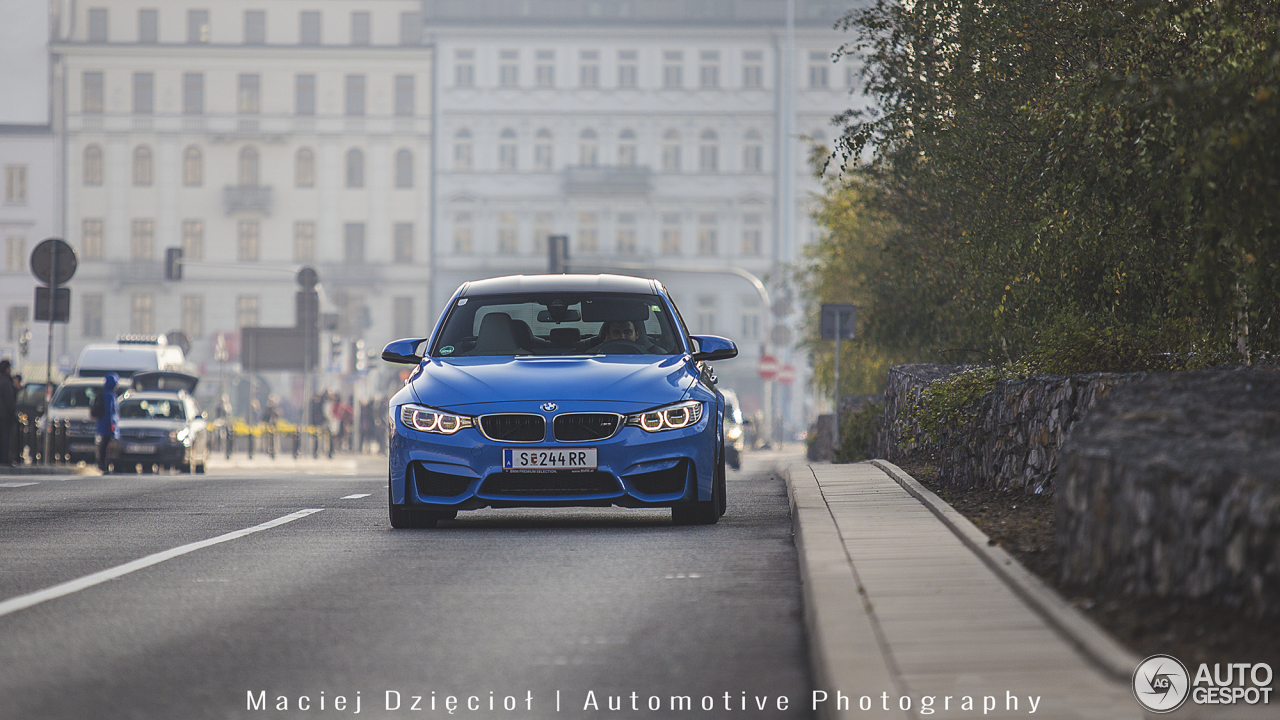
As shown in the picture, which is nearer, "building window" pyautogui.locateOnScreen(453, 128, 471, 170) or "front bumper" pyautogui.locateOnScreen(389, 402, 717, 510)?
"front bumper" pyautogui.locateOnScreen(389, 402, 717, 510)

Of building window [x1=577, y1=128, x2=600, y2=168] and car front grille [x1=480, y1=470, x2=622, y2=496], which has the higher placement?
building window [x1=577, y1=128, x2=600, y2=168]

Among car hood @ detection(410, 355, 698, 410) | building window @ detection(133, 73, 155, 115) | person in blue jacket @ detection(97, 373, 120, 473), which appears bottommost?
person in blue jacket @ detection(97, 373, 120, 473)

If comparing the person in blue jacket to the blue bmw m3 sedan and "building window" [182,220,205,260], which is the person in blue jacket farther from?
"building window" [182,220,205,260]

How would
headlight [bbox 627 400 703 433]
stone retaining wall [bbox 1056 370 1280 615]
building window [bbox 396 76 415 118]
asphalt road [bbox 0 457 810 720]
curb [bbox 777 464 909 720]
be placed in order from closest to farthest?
curb [bbox 777 464 909 720], stone retaining wall [bbox 1056 370 1280 615], asphalt road [bbox 0 457 810 720], headlight [bbox 627 400 703 433], building window [bbox 396 76 415 118]

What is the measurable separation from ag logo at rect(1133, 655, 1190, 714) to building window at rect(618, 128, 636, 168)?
85.9 meters

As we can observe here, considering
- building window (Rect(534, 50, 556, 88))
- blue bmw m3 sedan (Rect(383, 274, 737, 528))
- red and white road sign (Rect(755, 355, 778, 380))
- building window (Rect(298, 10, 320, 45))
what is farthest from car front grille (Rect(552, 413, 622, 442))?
building window (Rect(298, 10, 320, 45))

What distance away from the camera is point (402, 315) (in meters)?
90.4

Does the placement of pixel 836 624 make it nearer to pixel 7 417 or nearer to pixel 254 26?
pixel 7 417

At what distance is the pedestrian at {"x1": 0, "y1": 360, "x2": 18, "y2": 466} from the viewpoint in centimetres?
2625

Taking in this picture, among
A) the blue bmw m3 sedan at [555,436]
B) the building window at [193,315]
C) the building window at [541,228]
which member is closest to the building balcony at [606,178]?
the building window at [541,228]

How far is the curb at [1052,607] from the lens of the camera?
200 inches

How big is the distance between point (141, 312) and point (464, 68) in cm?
2132

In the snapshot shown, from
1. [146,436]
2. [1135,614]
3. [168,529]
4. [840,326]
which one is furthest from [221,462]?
[1135,614]

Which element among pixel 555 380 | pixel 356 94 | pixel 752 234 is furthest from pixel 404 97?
pixel 555 380
